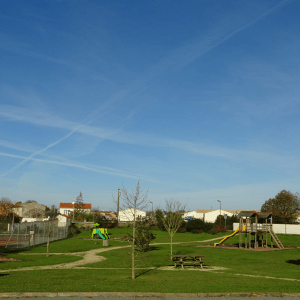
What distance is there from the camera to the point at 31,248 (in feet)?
114

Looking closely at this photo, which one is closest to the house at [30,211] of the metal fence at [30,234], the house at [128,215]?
the house at [128,215]

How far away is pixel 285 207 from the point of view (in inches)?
2926

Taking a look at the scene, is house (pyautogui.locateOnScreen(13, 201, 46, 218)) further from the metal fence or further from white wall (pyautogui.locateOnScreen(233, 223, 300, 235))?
white wall (pyautogui.locateOnScreen(233, 223, 300, 235))

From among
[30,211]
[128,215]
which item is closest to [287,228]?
[128,215]

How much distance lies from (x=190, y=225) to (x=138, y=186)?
56.9 metres

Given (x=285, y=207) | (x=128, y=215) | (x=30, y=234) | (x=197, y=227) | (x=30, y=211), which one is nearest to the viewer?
(x=30, y=234)

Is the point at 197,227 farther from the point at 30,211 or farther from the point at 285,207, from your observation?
the point at 30,211

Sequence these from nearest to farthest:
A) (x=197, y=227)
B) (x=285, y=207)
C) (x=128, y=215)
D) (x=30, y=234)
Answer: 1. (x=30, y=234)
2. (x=197, y=227)
3. (x=285, y=207)
4. (x=128, y=215)

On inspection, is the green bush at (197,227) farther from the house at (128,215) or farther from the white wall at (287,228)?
the white wall at (287,228)

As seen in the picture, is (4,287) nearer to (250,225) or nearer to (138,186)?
(138,186)

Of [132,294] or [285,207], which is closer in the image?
[132,294]

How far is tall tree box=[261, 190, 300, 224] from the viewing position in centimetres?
7412

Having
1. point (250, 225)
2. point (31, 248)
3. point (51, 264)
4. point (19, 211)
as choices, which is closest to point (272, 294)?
point (51, 264)

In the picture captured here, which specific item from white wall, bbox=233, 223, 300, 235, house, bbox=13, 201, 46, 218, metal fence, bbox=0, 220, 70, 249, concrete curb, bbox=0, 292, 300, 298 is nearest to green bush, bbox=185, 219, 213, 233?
white wall, bbox=233, 223, 300, 235
